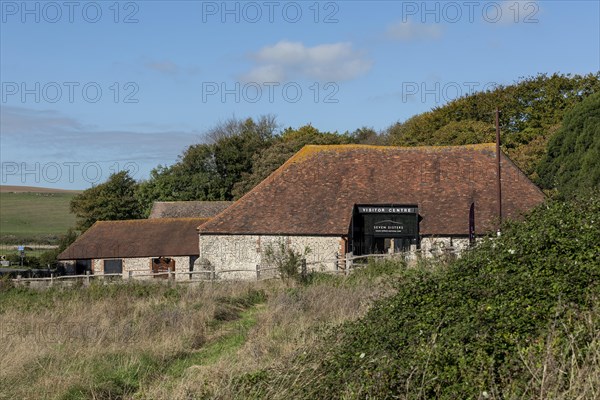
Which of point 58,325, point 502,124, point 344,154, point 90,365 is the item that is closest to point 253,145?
point 502,124

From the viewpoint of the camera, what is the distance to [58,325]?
15734mm

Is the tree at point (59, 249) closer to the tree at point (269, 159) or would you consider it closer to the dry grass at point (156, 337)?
the tree at point (269, 159)

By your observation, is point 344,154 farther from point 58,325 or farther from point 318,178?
point 58,325

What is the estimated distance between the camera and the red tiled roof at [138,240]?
4222 cm

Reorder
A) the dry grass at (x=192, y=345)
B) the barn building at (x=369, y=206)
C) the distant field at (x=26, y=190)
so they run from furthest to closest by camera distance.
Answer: the distant field at (x=26, y=190)
the barn building at (x=369, y=206)
the dry grass at (x=192, y=345)

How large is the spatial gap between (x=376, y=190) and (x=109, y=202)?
31654 millimetres

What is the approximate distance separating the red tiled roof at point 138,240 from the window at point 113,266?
0.36m

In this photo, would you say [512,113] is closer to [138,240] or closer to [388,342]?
[138,240]

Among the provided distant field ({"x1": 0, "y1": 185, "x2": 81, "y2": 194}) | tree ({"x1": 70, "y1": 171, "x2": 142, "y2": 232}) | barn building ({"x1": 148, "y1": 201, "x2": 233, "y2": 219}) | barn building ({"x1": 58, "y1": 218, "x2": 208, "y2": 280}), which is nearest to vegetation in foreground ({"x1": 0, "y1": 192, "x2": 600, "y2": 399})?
barn building ({"x1": 58, "y1": 218, "x2": 208, "y2": 280})

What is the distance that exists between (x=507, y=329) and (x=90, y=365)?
21.7 feet

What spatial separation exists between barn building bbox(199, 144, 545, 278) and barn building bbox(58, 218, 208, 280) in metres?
7.77

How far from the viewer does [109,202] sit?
6009 centimetres

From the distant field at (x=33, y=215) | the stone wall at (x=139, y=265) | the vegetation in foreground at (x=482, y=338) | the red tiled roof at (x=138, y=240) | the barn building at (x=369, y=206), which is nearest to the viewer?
the vegetation in foreground at (x=482, y=338)

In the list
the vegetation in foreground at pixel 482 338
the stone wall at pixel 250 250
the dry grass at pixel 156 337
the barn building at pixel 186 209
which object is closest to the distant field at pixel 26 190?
the barn building at pixel 186 209
